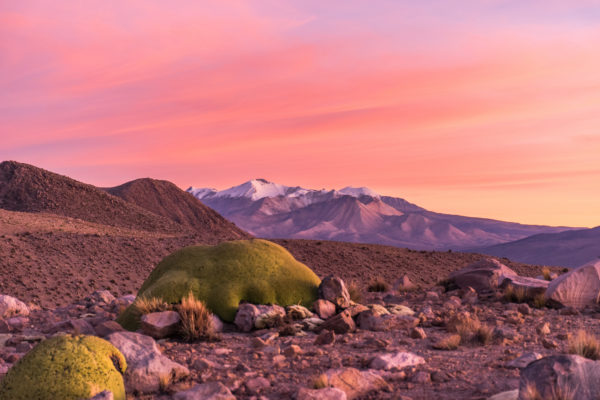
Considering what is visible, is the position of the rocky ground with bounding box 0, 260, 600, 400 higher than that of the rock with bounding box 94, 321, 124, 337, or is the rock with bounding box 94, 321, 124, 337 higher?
the rocky ground with bounding box 0, 260, 600, 400

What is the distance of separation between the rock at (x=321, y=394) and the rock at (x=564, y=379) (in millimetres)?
1889

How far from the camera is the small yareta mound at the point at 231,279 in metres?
11.2

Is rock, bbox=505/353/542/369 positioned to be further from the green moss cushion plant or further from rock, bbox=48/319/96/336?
rock, bbox=48/319/96/336

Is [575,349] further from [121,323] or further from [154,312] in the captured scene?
[121,323]

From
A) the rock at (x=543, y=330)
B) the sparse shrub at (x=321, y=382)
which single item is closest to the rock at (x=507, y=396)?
the sparse shrub at (x=321, y=382)

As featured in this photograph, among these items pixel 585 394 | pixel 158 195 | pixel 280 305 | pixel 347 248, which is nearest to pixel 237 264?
pixel 280 305

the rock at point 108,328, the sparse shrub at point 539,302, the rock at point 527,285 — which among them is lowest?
the rock at point 108,328

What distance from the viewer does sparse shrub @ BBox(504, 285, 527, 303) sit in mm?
13133

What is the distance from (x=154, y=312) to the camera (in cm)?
1028

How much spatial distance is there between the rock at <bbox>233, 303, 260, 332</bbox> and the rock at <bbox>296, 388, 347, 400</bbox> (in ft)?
15.6

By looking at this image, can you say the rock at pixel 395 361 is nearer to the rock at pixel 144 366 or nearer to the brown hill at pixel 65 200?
the rock at pixel 144 366

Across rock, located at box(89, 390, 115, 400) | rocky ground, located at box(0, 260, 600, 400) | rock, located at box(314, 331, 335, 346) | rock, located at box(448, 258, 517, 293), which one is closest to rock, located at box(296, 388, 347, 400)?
rocky ground, located at box(0, 260, 600, 400)

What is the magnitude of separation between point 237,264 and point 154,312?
97.5 inches

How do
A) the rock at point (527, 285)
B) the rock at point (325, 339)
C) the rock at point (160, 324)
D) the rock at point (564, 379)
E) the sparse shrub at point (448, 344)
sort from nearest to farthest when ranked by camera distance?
the rock at point (564, 379), the sparse shrub at point (448, 344), the rock at point (325, 339), the rock at point (160, 324), the rock at point (527, 285)
